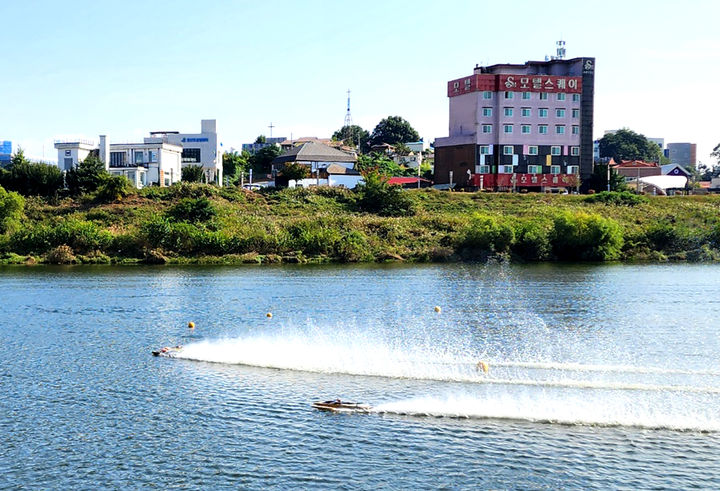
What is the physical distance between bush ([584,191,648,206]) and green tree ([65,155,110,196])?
215 ft

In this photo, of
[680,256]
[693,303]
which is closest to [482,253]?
[680,256]

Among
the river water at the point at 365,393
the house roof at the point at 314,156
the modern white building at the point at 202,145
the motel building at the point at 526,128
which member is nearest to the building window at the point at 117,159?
the modern white building at the point at 202,145

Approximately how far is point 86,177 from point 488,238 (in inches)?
2024

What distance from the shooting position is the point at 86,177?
99000mm

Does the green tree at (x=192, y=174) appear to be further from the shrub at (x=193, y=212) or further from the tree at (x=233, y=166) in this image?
the tree at (x=233, y=166)

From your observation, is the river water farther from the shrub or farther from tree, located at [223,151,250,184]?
tree, located at [223,151,250,184]

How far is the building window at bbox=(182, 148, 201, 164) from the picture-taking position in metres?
132

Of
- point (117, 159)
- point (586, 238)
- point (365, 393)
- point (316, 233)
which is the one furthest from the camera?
point (117, 159)

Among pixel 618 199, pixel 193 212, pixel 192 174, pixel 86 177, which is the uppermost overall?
pixel 192 174

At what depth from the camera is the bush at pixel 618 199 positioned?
107 m

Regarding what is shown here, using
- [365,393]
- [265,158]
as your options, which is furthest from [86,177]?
[365,393]

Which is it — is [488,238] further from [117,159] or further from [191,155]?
[191,155]

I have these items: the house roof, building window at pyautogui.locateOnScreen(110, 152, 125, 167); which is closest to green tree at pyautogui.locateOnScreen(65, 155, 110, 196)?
building window at pyautogui.locateOnScreen(110, 152, 125, 167)

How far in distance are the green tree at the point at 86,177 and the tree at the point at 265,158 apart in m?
61.8
